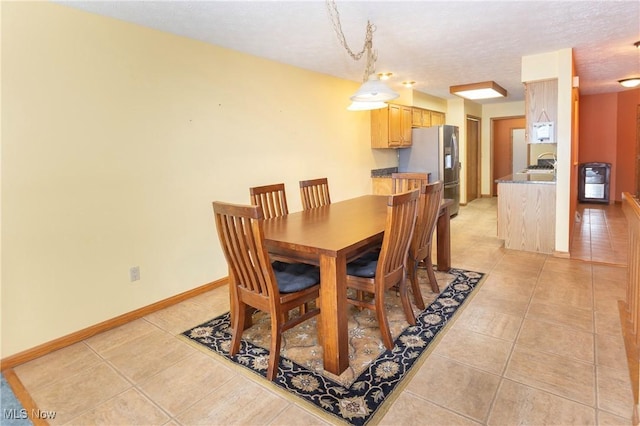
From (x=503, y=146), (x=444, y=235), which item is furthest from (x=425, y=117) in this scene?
(x=503, y=146)

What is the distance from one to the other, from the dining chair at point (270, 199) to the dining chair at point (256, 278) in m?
0.81

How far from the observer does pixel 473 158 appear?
819 cm

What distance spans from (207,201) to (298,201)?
1.27 m

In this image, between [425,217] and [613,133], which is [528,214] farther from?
[613,133]

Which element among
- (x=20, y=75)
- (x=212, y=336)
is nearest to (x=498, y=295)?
(x=212, y=336)

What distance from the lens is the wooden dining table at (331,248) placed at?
2002 millimetres

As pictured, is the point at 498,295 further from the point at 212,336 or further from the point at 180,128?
the point at 180,128

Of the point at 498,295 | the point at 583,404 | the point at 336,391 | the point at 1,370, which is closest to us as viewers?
the point at 583,404

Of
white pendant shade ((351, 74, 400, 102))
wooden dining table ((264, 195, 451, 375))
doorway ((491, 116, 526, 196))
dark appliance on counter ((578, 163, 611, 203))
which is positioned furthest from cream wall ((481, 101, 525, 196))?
wooden dining table ((264, 195, 451, 375))

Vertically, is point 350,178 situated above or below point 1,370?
above

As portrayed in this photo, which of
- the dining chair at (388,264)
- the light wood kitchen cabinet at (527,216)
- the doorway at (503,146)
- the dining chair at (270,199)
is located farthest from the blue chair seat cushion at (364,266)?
the doorway at (503,146)

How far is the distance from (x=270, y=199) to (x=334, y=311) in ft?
4.42

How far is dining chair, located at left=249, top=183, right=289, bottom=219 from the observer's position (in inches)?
116

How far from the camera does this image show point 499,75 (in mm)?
5023
